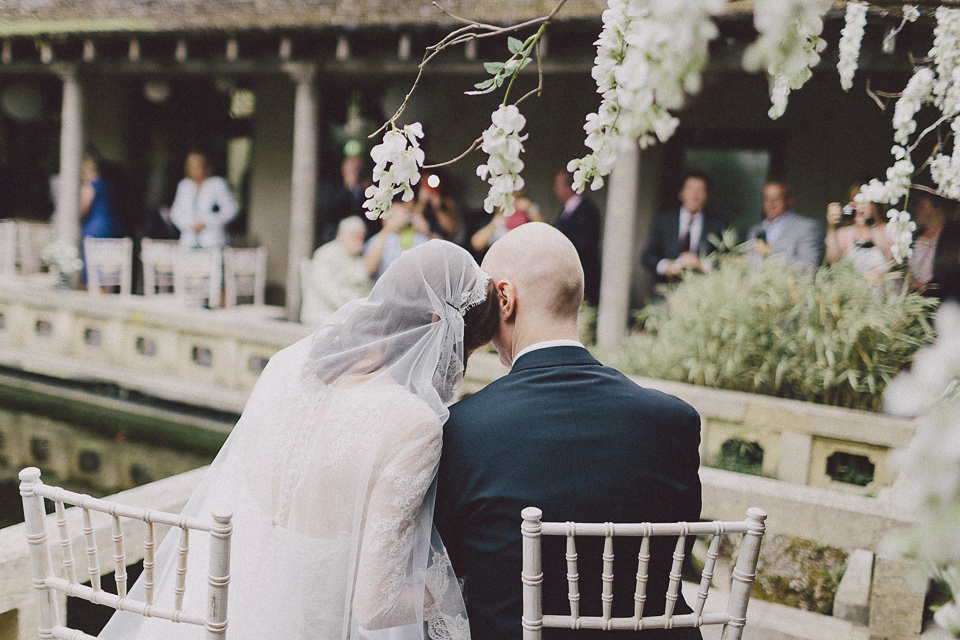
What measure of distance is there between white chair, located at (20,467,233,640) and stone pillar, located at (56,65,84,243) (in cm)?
858

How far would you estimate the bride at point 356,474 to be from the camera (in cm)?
205

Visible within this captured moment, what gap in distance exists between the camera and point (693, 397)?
5434 mm

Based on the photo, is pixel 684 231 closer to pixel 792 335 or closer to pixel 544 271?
pixel 792 335

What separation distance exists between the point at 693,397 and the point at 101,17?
7858 millimetres

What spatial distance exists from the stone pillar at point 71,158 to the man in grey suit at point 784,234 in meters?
7.59

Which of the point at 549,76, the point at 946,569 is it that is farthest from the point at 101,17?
the point at 946,569

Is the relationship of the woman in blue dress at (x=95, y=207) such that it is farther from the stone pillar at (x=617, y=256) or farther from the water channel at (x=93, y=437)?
the stone pillar at (x=617, y=256)

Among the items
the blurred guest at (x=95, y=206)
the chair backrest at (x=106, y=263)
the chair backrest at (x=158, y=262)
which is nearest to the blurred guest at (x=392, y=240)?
the chair backrest at (x=158, y=262)

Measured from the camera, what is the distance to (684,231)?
7613mm

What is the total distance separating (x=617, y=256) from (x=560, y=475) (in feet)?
17.9

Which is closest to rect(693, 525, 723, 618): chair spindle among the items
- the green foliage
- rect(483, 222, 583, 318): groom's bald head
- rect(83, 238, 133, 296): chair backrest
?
rect(483, 222, 583, 318): groom's bald head

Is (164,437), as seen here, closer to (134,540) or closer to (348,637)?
(134,540)

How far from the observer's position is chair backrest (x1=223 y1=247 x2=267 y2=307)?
9.63m

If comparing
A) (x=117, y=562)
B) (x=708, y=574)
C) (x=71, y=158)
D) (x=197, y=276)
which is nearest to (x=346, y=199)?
(x=197, y=276)
